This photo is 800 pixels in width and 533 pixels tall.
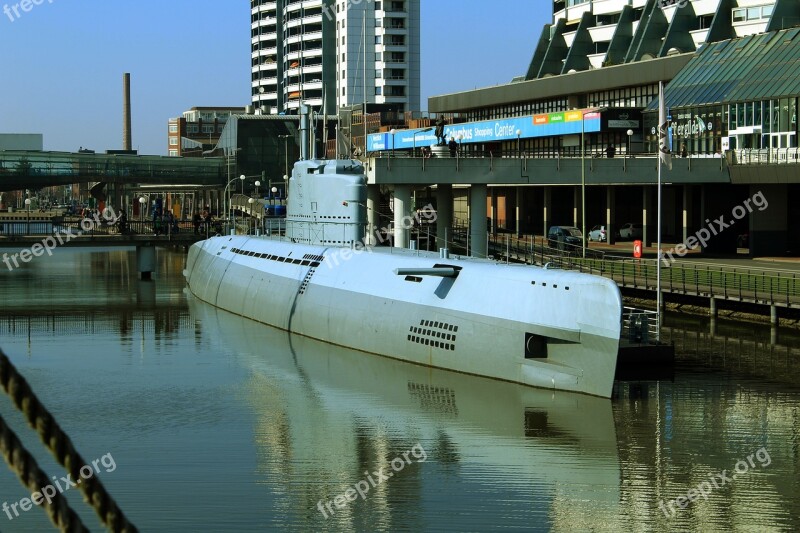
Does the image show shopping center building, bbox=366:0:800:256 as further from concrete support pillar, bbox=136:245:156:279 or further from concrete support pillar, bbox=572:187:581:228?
concrete support pillar, bbox=136:245:156:279

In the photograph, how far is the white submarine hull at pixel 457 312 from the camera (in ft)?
86.5

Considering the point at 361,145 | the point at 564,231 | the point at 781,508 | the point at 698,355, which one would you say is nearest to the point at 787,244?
the point at 564,231

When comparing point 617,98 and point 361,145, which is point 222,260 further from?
point 361,145

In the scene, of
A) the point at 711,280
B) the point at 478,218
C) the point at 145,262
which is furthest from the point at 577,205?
the point at 711,280

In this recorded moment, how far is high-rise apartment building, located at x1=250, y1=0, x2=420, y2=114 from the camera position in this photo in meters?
136

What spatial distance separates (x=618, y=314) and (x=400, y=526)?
34.8 feet

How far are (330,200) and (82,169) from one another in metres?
63.0

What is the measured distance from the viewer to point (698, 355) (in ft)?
111

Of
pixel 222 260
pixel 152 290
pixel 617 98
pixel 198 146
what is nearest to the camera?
pixel 222 260

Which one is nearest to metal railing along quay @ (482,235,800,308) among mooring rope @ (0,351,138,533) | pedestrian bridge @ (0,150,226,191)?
mooring rope @ (0,351,138,533)

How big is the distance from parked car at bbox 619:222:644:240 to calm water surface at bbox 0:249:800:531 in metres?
32.1

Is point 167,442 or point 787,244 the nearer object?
point 167,442

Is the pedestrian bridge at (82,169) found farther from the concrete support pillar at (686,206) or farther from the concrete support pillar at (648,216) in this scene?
the concrete support pillar at (686,206)

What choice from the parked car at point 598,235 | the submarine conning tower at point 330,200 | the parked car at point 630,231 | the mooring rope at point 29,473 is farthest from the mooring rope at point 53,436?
the parked car at point 630,231
